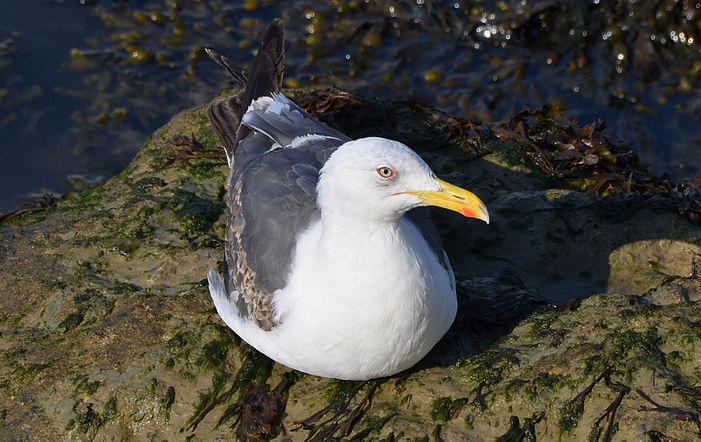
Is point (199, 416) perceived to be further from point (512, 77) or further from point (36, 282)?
point (512, 77)

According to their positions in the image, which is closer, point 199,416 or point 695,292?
point 199,416

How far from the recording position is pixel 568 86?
27.2 ft

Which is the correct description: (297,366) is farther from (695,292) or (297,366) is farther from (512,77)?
(512,77)

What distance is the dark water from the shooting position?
316 inches

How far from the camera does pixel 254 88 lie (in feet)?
18.3

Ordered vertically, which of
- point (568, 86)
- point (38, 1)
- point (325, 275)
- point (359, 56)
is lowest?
point (38, 1)

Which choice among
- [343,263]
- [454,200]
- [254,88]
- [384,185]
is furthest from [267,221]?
[254,88]

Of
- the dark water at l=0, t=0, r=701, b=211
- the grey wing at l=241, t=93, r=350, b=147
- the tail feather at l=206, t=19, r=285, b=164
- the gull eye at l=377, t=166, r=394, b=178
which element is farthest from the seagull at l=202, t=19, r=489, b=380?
the dark water at l=0, t=0, r=701, b=211

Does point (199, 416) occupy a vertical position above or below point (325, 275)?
below

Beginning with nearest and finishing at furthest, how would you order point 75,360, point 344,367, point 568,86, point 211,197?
1. point 344,367
2. point 75,360
3. point 211,197
4. point 568,86

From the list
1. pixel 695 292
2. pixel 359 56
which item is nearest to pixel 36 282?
pixel 695 292

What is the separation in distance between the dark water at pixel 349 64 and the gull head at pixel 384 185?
4.77 meters

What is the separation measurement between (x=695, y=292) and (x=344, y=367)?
6.62 feet

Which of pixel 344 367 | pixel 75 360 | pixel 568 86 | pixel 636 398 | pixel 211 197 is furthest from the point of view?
pixel 568 86
